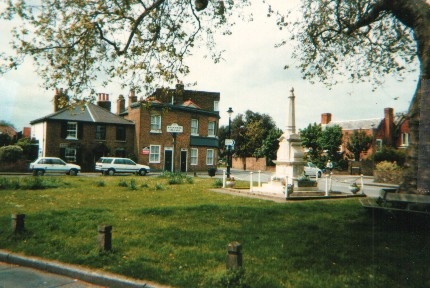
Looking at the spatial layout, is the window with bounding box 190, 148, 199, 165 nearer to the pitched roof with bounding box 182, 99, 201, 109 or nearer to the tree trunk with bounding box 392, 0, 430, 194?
the pitched roof with bounding box 182, 99, 201, 109

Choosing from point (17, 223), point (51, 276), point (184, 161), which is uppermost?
point (184, 161)

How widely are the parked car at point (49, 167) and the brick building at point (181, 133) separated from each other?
9088 mm

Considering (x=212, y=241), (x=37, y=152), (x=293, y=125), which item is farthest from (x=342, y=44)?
(x=37, y=152)

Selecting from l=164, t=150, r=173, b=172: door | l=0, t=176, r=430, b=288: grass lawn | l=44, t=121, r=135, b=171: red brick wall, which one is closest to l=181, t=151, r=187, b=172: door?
l=164, t=150, r=173, b=172: door

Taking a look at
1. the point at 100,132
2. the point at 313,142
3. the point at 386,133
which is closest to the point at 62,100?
the point at 100,132

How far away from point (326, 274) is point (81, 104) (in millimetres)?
9462

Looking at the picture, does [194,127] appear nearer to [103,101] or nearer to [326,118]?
[103,101]

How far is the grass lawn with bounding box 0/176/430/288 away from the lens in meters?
5.30

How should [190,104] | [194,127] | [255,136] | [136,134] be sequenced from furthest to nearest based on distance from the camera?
[255,136]
[194,127]
[190,104]
[136,134]

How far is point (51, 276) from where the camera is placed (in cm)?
590

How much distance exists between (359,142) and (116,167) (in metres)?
32.2

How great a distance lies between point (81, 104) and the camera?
38.7 feet

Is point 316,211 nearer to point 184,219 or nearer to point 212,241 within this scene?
point 184,219

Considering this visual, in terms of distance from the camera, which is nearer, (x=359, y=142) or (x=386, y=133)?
(x=359, y=142)
